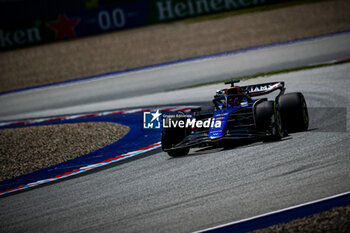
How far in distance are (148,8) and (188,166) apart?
26.2 meters

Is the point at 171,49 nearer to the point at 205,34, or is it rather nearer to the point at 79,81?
the point at 205,34

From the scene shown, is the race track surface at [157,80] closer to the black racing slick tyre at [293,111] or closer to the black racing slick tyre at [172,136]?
the black racing slick tyre at [172,136]

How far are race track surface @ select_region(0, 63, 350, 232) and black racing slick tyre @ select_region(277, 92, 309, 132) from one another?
177 mm

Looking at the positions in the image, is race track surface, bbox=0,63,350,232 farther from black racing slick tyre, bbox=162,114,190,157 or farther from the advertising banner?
the advertising banner

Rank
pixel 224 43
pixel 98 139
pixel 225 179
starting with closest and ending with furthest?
pixel 225 179
pixel 98 139
pixel 224 43

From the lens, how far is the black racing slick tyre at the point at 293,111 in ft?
28.3

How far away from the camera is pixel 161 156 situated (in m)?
9.00

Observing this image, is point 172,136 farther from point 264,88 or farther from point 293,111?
point 264,88

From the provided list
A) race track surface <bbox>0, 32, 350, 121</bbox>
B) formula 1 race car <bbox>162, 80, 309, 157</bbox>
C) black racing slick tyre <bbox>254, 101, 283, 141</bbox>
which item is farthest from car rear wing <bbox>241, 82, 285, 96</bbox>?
race track surface <bbox>0, 32, 350, 121</bbox>

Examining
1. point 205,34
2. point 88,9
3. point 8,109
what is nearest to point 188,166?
point 8,109

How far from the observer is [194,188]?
6777 millimetres

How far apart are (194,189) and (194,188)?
4 cm

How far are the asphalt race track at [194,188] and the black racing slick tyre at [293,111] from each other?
0.29m

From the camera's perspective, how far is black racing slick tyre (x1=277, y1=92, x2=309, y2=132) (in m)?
8.64
